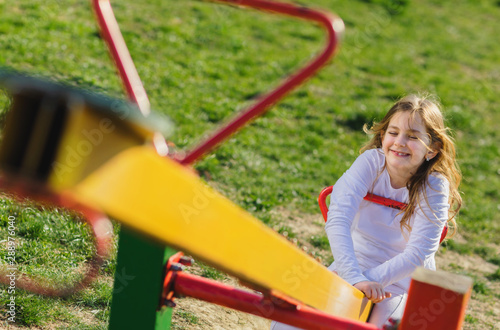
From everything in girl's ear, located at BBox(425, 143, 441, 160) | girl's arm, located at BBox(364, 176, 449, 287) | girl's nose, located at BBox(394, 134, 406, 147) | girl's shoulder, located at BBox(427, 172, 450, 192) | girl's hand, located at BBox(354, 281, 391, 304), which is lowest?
girl's hand, located at BBox(354, 281, 391, 304)

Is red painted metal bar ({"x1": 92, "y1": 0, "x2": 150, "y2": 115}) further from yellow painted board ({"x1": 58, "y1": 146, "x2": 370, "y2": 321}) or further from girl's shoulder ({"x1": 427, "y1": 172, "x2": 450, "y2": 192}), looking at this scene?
girl's shoulder ({"x1": 427, "y1": 172, "x2": 450, "y2": 192})

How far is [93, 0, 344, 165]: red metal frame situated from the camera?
1.53 m

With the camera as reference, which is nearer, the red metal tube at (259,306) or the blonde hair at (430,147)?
the red metal tube at (259,306)

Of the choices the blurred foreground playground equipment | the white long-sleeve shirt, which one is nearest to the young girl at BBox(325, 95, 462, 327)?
the white long-sleeve shirt

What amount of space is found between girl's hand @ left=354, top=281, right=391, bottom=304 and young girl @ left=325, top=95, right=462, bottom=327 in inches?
2.2

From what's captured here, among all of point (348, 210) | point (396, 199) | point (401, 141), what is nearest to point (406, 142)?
point (401, 141)

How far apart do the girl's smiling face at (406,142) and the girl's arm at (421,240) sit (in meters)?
0.11

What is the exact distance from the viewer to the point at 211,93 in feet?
19.5

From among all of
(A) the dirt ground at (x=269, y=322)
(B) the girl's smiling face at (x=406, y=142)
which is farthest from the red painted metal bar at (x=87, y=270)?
(B) the girl's smiling face at (x=406, y=142)

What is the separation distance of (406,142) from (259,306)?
3.65ft

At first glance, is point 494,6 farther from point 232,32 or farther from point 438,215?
point 438,215

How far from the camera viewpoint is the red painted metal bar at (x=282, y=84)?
1570 millimetres

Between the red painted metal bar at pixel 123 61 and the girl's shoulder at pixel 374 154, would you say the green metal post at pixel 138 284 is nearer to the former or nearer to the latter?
the red painted metal bar at pixel 123 61

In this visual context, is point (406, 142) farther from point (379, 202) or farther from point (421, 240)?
point (421, 240)
